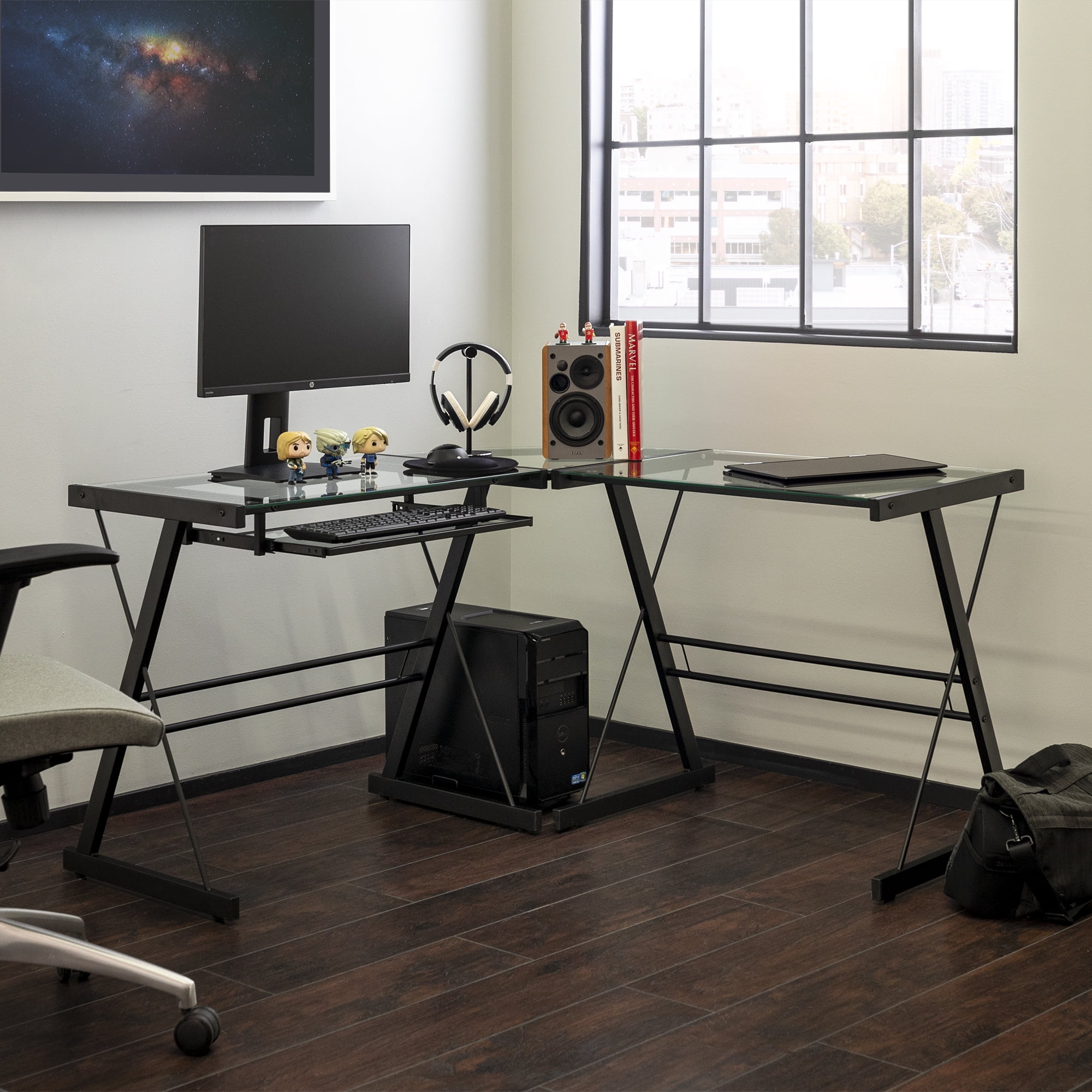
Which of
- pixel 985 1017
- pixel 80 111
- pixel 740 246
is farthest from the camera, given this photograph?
pixel 740 246

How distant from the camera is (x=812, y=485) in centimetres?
310

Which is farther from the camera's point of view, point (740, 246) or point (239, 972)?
point (740, 246)

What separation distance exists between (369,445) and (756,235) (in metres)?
1.27

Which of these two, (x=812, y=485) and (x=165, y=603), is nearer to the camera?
(x=812, y=485)

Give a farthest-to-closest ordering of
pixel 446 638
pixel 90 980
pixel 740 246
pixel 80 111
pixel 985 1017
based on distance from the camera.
A: pixel 740 246, pixel 446 638, pixel 80 111, pixel 90 980, pixel 985 1017

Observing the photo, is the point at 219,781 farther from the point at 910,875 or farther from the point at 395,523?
the point at 910,875

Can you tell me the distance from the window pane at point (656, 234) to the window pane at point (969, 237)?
0.70 m

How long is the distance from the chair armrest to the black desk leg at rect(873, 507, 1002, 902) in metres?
1.62

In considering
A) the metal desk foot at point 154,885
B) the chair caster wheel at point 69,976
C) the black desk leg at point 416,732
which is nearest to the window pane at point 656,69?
the black desk leg at point 416,732

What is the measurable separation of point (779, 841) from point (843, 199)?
1.60 meters

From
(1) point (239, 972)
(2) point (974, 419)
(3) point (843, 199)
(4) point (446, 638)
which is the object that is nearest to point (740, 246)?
(3) point (843, 199)

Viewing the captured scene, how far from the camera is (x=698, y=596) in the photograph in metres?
4.18

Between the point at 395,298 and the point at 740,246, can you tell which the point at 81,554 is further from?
the point at 740,246

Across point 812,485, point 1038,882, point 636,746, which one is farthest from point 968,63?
point 636,746
